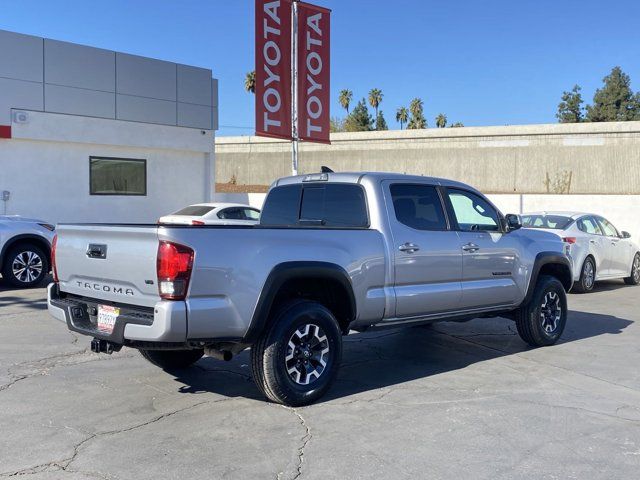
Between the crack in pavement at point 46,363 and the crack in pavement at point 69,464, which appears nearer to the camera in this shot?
the crack in pavement at point 69,464

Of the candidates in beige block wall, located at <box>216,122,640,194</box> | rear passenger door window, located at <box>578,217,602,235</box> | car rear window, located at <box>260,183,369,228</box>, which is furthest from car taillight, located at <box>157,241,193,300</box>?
beige block wall, located at <box>216,122,640,194</box>

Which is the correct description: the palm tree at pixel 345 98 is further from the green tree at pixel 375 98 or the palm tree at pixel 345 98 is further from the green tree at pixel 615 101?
the green tree at pixel 615 101

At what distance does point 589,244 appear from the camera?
42.4ft

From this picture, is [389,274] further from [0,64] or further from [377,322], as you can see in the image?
[0,64]

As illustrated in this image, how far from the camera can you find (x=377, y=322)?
612 cm

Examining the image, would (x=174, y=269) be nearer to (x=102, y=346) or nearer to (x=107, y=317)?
(x=107, y=317)

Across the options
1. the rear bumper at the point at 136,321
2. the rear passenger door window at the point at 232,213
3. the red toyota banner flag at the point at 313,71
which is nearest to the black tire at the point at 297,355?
the rear bumper at the point at 136,321

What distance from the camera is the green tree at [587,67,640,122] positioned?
275 feet

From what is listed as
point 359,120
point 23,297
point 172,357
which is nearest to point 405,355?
point 172,357

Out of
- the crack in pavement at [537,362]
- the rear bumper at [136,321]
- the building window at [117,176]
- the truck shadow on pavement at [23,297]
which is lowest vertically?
the crack in pavement at [537,362]

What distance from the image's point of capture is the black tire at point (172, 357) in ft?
21.1

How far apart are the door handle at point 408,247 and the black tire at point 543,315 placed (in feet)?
7.27

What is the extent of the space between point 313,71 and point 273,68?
4.00ft

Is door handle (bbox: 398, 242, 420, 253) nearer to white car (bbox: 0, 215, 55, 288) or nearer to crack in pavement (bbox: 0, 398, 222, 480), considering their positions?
crack in pavement (bbox: 0, 398, 222, 480)
